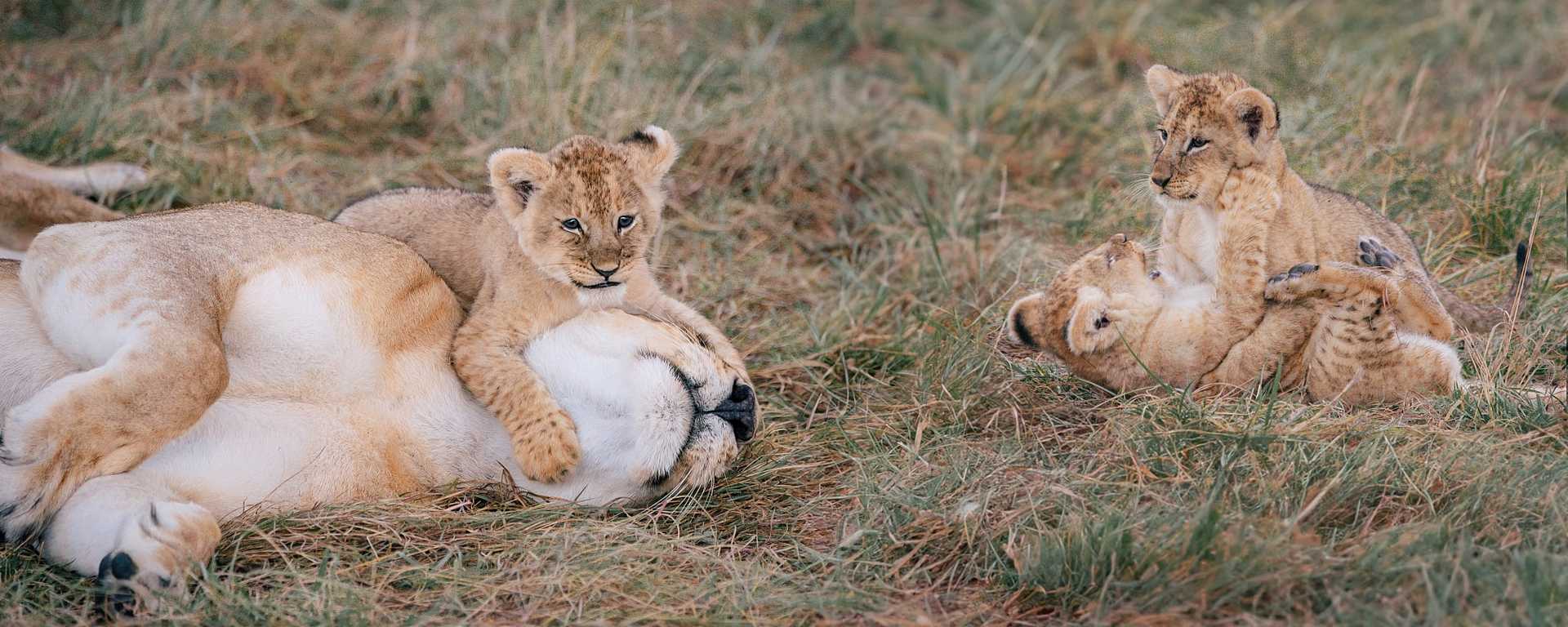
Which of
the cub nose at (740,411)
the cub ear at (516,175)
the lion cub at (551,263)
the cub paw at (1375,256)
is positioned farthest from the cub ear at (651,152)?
the cub paw at (1375,256)

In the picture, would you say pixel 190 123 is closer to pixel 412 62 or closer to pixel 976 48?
pixel 412 62

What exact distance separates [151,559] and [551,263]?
1.41m

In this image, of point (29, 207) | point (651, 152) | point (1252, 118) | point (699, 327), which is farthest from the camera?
point (29, 207)

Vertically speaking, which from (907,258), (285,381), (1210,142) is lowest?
(907,258)

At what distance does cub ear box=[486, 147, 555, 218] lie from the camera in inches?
170

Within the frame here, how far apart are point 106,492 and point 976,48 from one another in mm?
6411

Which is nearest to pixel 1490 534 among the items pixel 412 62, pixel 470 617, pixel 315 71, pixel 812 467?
pixel 812 467

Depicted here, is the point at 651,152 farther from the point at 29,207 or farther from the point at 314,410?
the point at 29,207

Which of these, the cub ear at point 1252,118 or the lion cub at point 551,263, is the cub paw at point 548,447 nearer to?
the lion cub at point 551,263

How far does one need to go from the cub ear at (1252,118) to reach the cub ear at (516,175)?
7.11 ft

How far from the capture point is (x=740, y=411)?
4.25 metres

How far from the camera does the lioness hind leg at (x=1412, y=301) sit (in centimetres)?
447

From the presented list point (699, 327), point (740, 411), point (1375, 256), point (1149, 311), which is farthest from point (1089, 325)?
point (699, 327)

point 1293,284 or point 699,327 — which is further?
point 699,327
